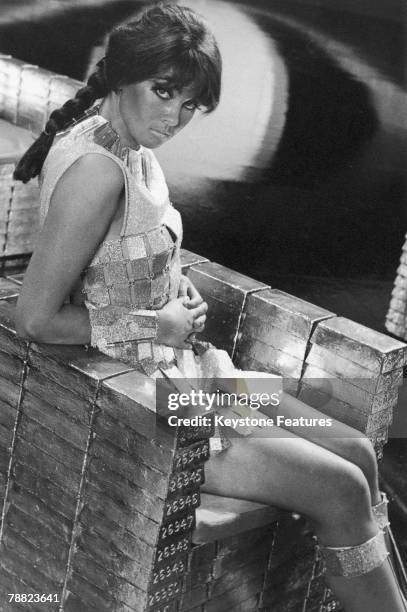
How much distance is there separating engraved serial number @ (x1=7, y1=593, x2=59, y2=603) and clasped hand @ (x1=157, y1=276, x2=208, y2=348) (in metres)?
0.64

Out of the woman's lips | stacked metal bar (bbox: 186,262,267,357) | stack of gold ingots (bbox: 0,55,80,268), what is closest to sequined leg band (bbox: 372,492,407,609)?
stacked metal bar (bbox: 186,262,267,357)

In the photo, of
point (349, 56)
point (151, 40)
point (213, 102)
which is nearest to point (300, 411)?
point (213, 102)

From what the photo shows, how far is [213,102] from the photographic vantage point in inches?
85.2

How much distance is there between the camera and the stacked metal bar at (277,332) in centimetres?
260

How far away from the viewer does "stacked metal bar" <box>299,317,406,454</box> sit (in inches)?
98.3

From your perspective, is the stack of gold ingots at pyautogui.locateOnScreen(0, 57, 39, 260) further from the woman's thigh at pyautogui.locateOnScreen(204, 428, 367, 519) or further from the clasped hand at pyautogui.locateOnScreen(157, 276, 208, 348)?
the woman's thigh at pyautogui.locateOnScreen(204, 428, 367, 519)

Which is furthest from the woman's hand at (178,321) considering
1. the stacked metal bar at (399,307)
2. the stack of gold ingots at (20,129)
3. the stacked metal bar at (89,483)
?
the stacked metal bar at (399,307)

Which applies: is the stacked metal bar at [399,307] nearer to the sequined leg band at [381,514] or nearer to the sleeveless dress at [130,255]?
Answer: the sequined leg band at [381,514]

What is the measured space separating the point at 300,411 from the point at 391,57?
402 centimetres

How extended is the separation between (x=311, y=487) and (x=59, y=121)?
3.41 ft

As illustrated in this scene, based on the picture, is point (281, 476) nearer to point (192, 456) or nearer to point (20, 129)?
point (192, 456)

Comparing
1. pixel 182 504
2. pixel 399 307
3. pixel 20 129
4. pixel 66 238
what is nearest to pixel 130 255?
pixel 66 238

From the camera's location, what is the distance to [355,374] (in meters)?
2.54

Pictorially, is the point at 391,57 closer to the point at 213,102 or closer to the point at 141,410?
the point at 213,102
